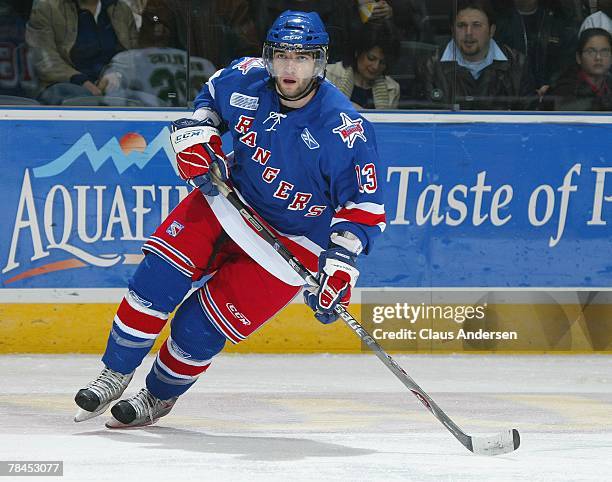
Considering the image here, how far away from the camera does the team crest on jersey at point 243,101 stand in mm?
4066

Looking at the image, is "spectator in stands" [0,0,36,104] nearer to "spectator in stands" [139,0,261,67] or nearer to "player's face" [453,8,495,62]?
"spectator in stands" [139,0,261,67]

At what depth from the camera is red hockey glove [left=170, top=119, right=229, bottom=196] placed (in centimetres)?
404

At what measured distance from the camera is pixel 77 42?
567 centimetres

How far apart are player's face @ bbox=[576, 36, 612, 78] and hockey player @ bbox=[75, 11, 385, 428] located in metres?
2.17

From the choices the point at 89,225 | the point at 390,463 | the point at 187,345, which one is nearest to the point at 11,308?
the point at 89,225

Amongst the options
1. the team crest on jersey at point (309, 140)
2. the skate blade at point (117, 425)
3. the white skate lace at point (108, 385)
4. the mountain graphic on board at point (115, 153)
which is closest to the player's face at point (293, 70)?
the team crest on jersey at point (309, 140)

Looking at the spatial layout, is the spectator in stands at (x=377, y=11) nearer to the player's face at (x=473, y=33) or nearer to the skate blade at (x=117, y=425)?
the player's face at (x=473, y=33)

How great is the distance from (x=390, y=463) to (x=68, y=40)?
2.87 metres

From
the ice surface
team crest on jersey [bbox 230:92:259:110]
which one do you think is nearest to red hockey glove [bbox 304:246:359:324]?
the ice surface

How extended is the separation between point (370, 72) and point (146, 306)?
219 centimetres

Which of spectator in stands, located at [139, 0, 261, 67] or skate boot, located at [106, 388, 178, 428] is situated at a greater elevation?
spectator in stands, located at [139, 0, 261, 67]

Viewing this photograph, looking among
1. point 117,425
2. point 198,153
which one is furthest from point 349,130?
point 117,425

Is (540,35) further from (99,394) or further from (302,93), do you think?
(99,394)

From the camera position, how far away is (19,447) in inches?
142
